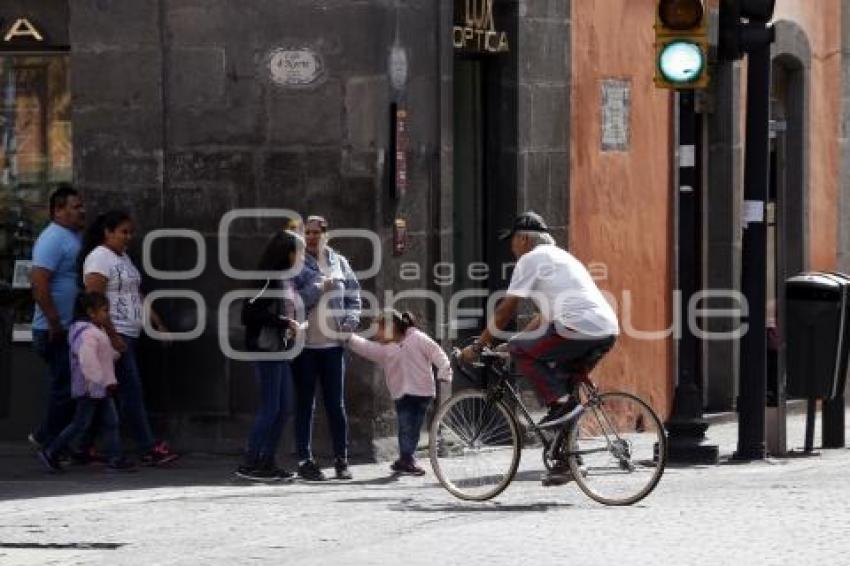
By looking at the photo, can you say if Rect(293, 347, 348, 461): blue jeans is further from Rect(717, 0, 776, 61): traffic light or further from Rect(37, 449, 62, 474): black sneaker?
Rect(717, 0, 776, 61): traffic light

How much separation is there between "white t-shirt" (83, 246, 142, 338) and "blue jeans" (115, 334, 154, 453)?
97mm

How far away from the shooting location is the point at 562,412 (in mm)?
13328

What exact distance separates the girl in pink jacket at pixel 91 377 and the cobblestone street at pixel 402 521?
0.73 feet

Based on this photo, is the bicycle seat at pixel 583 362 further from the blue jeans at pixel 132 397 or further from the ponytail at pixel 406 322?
the blue jeans at pixel 132 397

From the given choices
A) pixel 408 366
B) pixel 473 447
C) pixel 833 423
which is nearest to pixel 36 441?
pixel 408 366

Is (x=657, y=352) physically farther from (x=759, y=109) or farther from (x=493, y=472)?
(x=493, y=472)

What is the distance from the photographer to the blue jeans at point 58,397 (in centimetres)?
1541

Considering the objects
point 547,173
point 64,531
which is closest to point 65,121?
point 547,173

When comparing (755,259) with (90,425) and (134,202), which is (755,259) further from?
(90,425)

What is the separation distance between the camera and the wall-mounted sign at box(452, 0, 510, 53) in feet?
56.0

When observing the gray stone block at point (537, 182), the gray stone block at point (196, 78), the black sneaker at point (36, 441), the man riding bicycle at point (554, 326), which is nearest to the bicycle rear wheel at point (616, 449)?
the man riding bicycle at point (554, 326)

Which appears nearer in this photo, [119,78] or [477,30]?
[119,78]

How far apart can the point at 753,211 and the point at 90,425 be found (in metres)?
4.58

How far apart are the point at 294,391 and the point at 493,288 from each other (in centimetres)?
249
